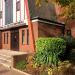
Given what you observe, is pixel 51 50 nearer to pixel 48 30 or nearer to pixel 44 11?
pixel 48 30

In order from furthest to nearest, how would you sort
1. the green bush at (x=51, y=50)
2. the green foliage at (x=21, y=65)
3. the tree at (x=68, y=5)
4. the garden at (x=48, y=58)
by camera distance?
the green foliage at (x=21, y=65) < the green bush at (x=51, y=50) < the garden at (x=48, y=58) < the tree at (x=68, y=5)

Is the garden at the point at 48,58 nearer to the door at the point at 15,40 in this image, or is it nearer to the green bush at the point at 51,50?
the green bush at the point at 51,50

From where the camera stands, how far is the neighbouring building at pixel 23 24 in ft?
80.7

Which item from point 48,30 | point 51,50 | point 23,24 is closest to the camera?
point 51,50

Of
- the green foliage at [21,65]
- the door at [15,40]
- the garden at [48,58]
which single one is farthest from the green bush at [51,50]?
the door at [15,40]

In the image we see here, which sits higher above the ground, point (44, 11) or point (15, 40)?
point (44, 11)

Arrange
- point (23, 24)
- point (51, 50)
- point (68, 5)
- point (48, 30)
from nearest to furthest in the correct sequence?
point (68, 5) < point (51, 50) < point (48, 30) < point (23, 24)

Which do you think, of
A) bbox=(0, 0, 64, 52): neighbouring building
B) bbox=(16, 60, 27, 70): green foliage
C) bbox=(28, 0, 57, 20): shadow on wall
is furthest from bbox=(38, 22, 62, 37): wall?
bbox=(16, 60, 27, 70): green foliage

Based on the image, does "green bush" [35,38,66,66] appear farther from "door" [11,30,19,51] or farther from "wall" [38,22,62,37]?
"door" [11,30,19,51]

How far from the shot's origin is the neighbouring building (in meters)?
24.6

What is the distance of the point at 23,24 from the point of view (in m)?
25.8

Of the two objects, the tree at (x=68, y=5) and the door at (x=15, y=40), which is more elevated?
the tree at (x=68, y=5)

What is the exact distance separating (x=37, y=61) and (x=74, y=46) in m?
7.30

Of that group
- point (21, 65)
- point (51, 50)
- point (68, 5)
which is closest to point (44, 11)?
point (21, 65)
